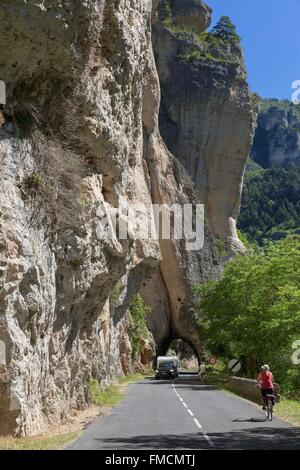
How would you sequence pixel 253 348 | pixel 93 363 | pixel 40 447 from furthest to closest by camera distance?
1. pixel 253 348
2. pixel 93 363
3. pixel 40 447

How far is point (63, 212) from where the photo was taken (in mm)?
14852

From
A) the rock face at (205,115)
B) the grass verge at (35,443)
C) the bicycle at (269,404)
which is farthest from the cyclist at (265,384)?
the rock face at (205,115)

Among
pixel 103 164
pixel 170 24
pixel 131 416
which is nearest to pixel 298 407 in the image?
pixel 131 416

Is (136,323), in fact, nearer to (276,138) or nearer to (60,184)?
(60,184)

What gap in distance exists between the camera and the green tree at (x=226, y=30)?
71812 millimetres

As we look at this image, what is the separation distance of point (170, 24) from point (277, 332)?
49768mm

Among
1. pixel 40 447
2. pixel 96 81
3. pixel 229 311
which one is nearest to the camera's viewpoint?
pixel 40 447

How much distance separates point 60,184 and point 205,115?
50165 millimetres

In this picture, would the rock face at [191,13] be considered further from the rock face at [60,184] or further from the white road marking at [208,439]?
the white road marking at [208,439]

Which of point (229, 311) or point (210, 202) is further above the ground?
point (210, 202)

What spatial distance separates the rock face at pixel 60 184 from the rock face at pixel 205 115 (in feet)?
136

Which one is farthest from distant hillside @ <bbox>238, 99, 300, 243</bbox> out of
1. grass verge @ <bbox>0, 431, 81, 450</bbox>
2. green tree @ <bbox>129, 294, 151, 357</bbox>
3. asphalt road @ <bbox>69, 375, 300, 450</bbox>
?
grass verge @ <bbox>0, 431, 81, 450</bbox>

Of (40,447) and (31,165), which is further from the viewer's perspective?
(31,165)

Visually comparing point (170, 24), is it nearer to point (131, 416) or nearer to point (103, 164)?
point (103, 164)
